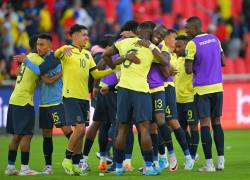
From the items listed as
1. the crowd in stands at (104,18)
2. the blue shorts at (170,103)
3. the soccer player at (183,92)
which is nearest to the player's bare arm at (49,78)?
the blue shorts at (170,103)

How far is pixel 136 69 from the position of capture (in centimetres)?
1509

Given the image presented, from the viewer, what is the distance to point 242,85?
2656 centimetres

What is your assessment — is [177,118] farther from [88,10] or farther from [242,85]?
[88,10]

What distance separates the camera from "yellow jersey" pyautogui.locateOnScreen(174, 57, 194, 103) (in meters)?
18.1

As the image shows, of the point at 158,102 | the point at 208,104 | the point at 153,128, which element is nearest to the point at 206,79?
the point at 208,104

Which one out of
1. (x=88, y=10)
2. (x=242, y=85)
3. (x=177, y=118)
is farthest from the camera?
(x=88, y=10)

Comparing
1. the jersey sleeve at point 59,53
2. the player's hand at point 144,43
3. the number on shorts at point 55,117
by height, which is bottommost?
the number on shorts at point 55,117

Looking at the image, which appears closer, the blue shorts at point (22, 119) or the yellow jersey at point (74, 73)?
the yellow jersey at point (74, 73)

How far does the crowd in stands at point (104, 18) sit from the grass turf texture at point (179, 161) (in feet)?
15.1

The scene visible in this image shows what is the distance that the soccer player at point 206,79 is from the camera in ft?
52.5

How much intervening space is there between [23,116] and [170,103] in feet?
9.35

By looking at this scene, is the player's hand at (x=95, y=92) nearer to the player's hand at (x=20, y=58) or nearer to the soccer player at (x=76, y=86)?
the soccer player at (x=76, y=86)

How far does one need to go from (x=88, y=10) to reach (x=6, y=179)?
15.1m

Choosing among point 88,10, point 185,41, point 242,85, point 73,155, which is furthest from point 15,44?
point 73,155
